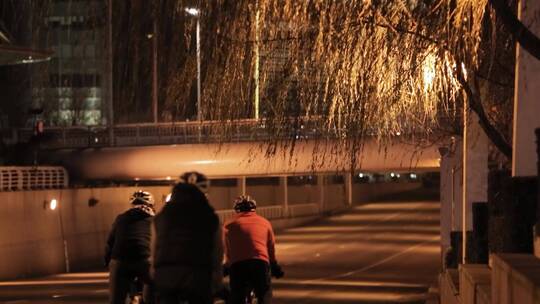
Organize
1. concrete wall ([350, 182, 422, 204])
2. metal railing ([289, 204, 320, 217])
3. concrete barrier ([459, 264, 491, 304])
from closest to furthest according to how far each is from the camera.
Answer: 1. concrete barrier ([459, 264, 491, 304])
2. metal railing ([289, 204, 320, 217])
3. concrete wall ([350, 182, 422, 204])

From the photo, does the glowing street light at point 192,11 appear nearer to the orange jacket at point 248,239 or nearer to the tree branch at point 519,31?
the orange jacket at point 248,239

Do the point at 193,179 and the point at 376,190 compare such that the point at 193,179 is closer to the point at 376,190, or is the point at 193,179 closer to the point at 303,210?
the point at 303,210

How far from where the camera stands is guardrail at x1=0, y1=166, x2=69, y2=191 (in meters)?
33.1

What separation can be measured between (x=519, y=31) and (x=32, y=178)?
28.1 meters

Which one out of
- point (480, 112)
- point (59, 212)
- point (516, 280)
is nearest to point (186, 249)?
point (516, 280)

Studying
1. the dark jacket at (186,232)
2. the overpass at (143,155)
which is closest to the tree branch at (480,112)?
the dark jacket at (186,232)

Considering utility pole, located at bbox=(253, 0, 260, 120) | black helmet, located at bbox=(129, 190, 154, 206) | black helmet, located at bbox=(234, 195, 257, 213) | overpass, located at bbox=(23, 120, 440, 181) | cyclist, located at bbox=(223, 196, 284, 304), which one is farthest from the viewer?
overpass, located at bbox=(23, 120, 440, 181)

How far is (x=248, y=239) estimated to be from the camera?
36.0ft

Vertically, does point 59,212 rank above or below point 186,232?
below

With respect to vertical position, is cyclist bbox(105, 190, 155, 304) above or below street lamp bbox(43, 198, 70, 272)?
above

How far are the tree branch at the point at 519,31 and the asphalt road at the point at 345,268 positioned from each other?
12.8m

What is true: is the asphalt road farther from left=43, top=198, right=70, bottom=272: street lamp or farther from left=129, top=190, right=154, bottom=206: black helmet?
left=129, top=190, right=154, bottom=206: black helmet

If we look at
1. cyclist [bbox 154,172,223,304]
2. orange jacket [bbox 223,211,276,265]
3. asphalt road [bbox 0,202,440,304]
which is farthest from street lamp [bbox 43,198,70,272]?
cyclist [bbox 154,172,223,304]

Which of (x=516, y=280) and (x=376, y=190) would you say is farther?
(x=376, y=190)
